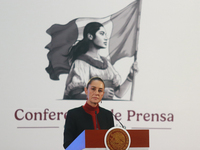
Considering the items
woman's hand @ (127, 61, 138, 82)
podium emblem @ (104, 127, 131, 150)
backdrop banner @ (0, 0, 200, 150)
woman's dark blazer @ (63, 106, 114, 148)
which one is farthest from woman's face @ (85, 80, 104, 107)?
woman's hand @ (127, 61, 138, 82)

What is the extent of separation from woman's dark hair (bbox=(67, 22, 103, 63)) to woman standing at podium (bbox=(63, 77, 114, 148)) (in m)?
1.74

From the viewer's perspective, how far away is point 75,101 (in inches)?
203

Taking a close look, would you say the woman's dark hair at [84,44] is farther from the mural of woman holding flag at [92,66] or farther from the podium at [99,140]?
the podium at [99,140]

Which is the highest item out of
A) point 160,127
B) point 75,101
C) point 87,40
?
point 87,40

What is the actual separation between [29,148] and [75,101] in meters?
0.93

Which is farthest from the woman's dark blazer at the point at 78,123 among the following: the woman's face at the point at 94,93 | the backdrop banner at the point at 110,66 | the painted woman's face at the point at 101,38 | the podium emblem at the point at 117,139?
the painted woman's face at the point at 101,38

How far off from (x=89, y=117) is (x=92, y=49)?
6.56 feet

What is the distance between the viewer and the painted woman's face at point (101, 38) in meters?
5.36

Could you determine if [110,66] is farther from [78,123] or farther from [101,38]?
[78,123]

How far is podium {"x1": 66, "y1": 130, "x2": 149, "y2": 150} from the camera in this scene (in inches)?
91.6

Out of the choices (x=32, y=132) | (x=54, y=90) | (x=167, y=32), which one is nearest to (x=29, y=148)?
(x=32, y=132)

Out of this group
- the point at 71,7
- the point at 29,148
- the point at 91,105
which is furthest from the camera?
the point at 71,7

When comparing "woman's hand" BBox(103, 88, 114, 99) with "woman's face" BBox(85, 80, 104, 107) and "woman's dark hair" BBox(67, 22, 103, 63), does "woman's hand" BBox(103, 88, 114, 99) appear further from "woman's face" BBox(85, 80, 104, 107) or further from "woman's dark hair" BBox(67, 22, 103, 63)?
"woman's face" BBox(85, 80, 104, 107)

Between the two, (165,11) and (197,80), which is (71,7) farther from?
(197,80)
